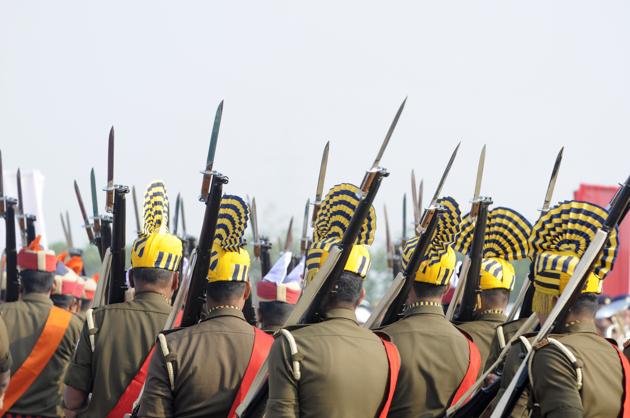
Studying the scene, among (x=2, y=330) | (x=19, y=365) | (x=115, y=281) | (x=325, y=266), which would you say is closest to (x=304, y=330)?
(x=325, y=266)

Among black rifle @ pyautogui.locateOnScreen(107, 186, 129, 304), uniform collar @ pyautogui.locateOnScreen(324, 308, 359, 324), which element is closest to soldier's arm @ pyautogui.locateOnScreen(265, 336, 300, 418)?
uniform collar @ pyautogui.locateOnScreen(324, 308, 359, 324)

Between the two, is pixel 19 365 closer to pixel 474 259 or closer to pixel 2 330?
pixel 2 330

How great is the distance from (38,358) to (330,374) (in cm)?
457

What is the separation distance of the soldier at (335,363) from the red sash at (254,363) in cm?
47

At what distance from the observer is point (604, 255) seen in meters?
5.57

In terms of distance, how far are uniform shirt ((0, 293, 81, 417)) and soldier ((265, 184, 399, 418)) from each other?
158 inches

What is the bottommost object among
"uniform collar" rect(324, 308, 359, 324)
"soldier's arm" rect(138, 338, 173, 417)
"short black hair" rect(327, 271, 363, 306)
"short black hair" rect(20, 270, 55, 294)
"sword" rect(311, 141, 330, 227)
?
"short black hair" rect(20, 270, 55, 294)

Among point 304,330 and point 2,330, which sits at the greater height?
point 304,330

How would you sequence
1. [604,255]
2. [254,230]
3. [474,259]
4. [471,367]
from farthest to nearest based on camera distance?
[254,230], [474,259], [471,367], [604,255]

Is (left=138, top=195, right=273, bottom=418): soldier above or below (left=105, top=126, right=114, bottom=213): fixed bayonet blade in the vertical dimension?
below

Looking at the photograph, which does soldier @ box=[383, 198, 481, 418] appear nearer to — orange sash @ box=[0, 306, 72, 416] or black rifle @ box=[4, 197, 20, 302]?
orange sash @ box=[0, 306, 72, 416]

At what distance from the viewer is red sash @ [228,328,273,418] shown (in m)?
6.05

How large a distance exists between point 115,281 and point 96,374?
104cm

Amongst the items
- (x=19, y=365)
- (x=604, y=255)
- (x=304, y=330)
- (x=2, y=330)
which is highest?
(x=604, y=255)
